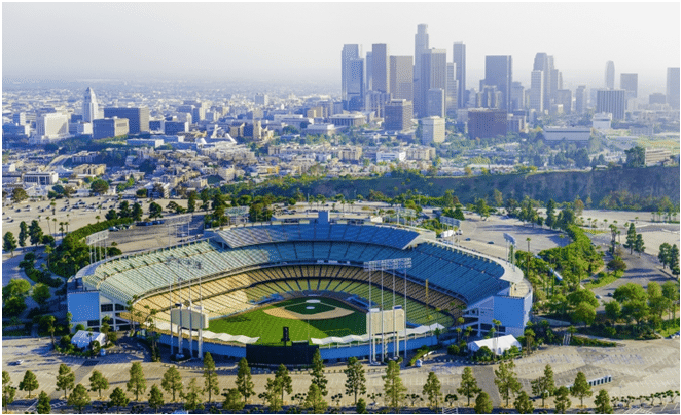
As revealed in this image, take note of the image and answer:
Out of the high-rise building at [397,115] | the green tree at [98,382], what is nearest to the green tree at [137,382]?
the green tree at [98,382]

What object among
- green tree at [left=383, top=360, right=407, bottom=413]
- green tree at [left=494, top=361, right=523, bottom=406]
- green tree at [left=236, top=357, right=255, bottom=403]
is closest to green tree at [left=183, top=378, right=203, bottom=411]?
green tree at [left=236, top=357, right=255, bottom=403]

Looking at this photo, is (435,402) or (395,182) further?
(395,182)

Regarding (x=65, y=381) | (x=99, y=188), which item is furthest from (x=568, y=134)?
(x=65, y=381)

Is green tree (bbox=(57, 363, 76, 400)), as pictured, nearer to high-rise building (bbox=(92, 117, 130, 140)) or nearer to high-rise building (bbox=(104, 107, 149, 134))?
high-rise building (bbox=(92, 117, 130, 140))

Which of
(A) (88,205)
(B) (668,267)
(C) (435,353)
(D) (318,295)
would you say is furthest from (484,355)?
(A) (88,205)

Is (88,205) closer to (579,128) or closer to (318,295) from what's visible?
(318,295)

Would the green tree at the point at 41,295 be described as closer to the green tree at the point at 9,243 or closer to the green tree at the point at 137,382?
the green tree at the point at 9,243
